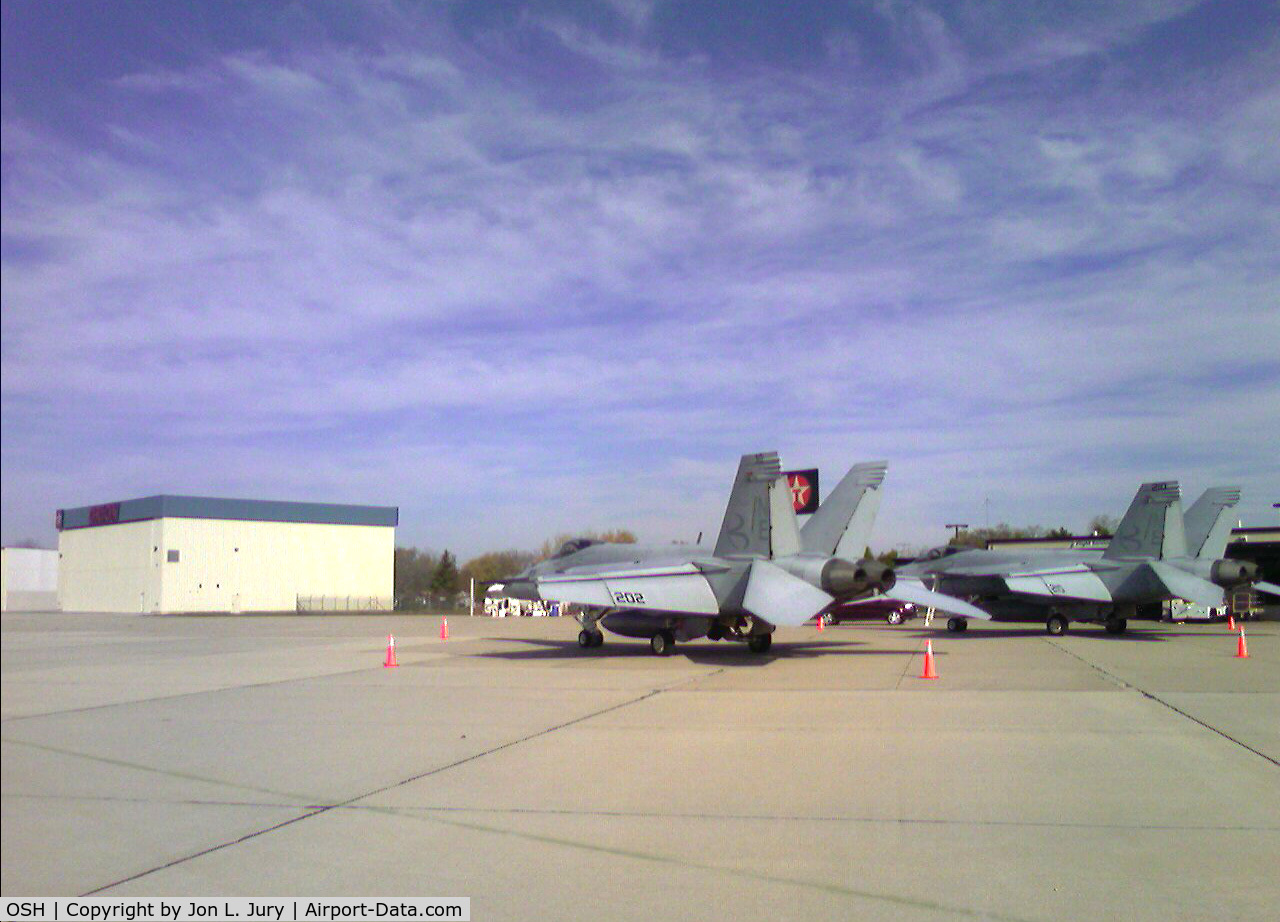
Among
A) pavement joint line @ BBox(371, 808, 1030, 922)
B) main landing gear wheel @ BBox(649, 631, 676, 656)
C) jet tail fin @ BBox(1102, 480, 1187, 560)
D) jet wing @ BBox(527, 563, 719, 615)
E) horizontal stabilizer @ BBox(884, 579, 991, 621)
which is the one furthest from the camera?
jet tail fin @ BBox(1102, 480, 1187, 560)

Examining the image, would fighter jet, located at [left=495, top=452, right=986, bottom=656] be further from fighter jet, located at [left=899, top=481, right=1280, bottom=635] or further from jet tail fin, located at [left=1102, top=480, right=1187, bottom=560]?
jet tail fin, located at [left=1102, top=480, right=1187, bottom=560]

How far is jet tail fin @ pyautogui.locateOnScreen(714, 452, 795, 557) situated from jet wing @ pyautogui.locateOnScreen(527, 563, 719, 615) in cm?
119

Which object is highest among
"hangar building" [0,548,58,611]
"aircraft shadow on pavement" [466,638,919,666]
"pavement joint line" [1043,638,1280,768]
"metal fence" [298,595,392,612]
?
"hangar building" [0,548,58,611]

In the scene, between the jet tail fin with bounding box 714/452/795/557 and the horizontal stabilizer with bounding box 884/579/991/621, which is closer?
the jet tail fin with bounding box 714/452/795/557

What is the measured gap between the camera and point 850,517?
925 inches

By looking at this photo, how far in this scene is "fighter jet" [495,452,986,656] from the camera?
65.9ft

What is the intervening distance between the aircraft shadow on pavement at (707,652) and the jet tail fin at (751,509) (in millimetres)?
2496

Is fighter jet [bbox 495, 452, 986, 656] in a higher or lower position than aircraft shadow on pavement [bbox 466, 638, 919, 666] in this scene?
higher

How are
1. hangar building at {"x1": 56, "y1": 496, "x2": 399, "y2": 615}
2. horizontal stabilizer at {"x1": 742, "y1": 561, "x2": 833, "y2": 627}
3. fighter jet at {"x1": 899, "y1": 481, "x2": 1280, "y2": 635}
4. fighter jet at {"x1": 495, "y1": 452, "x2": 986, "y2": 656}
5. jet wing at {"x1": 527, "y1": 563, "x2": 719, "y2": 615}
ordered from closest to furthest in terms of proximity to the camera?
hangar building at {"x1": 56, "y1": 496, "x2": 399, "y2": 615}
horizontal stabilizer at {"x1": 742, "y1": 561, "x2": 833, "y2": 627}
fighter jet at {"x1": 495, "y1": 452, "x2": 986, "y2": 656}
jet wing at {"x1": 527, "y1": 563, "x2": 719, "y2": 615}
fighter jet at {"x1": 899, "y1": 481, "x2": 1280, "y2": 635}

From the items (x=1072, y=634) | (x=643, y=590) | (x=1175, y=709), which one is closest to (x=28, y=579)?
(x=1175, y=709)

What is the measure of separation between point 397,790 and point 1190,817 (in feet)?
20.8

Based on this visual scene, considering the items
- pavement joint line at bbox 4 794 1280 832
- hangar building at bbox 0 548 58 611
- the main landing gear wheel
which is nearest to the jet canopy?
the main landing gear wheel

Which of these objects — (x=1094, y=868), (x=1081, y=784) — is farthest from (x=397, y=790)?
(x=1081, y=784)

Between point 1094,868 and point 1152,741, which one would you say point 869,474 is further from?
point 1094,868
